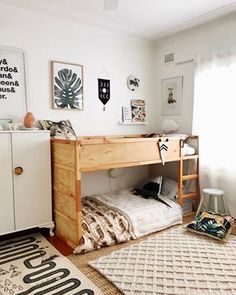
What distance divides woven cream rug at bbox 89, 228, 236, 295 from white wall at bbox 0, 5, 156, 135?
157 centimetres

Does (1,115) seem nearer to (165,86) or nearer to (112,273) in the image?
(112,273)

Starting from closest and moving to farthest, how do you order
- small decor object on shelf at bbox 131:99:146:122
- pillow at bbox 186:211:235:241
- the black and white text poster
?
1. pillow at bbox 186:211:235:241
2. the black and white text poster
3. small decor object on shelf at bbox 131:99:146:122

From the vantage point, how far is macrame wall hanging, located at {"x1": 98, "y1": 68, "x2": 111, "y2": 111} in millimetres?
3168

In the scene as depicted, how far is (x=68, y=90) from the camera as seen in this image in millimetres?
2896

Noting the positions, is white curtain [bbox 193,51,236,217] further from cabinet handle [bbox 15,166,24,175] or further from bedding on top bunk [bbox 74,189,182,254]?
cabinet handle [bbox 15,166,24,175]

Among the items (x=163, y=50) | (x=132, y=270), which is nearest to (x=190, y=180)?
(x=132, y=270)

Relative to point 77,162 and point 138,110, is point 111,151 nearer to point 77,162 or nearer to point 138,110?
point 77,162

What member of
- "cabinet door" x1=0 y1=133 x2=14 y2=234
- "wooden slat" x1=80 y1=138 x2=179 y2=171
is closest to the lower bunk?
"wooden slat" x1=80 y1=138 x2=179 y2=171

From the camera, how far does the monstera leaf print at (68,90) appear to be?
2.82 m

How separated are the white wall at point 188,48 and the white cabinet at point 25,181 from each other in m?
1.89

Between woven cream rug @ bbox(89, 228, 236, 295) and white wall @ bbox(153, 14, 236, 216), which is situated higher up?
white wall @ bbox(153, 14, 236, 216)

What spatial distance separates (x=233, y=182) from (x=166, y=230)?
3.12ft

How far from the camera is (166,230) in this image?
2.63 meters

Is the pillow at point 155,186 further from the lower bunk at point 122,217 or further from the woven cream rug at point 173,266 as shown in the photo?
the woven cream rug at point 173,266
